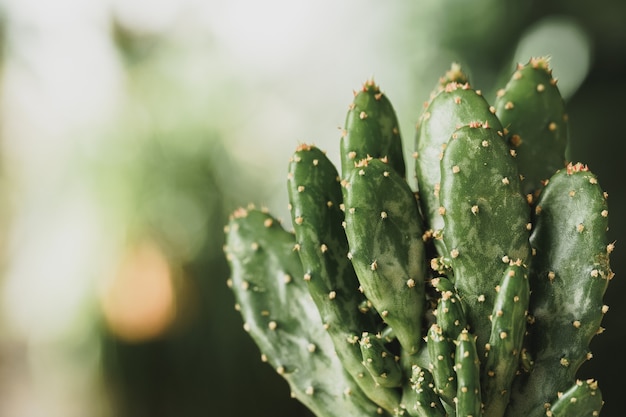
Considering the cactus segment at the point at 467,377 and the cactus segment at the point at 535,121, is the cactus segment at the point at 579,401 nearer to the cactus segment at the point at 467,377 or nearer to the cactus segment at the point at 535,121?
the cactus segment at the point at 467,377

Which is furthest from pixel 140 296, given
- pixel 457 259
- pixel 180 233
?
pixel 457 259

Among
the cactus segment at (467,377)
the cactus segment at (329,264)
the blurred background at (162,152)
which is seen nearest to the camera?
the cactus segment at (467,377)

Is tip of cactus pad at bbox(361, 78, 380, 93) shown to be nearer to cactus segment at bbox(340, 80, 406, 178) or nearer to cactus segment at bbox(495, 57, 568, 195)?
cactus segment at bbox(340, 80, 406, 178)

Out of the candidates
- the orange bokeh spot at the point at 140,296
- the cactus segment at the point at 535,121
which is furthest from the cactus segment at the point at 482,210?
the orange bokeh spot at the point at 140,296

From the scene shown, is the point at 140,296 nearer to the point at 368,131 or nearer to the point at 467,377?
the point at 368,131

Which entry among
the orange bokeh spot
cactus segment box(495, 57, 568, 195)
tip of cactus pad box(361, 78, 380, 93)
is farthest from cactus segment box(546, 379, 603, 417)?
the orange bokeh spot

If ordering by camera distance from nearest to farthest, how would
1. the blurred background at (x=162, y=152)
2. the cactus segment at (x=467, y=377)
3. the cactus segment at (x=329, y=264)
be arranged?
the cactus segment at (x=467, y=377) → the cactus segment at (x=329, y=264) → the blurred background at (x=162, y=152)

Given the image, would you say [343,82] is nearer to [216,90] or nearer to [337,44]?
[337,44]
